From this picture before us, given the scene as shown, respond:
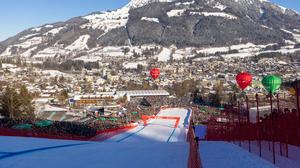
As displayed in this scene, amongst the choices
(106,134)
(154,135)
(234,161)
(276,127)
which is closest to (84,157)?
(234,161)

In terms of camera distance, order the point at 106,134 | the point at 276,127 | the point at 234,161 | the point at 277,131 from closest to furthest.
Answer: the point at 234,161 < the point at 276,127 < the point at 277,131 < the point at 106,134

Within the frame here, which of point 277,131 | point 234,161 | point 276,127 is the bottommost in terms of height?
point 234,161

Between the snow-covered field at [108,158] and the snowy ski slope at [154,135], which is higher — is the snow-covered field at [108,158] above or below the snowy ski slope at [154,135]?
above

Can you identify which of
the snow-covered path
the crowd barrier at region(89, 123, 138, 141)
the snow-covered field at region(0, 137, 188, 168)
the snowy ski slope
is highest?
the snow-covered field at region(0, 137, 188, 168)

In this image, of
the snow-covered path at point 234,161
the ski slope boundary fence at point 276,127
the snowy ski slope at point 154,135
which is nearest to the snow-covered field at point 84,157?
the snow-covered path at point 234,161

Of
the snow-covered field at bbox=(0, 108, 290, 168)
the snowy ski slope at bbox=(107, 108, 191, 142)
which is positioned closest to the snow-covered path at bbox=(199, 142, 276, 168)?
the snow-covered field at bbox=(0, 108, 290, 168)

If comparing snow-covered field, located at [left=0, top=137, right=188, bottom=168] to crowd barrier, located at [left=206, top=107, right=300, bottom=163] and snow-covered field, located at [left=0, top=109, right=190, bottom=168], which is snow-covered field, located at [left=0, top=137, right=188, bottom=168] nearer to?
snow-covered field, located at [left=0, top=109, right=190, bottom=168]

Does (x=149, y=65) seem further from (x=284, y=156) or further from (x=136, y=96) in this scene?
(x=284, y=156)

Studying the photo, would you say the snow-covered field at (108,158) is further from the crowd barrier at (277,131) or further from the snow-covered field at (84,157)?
the crowd barrier at (277,131)

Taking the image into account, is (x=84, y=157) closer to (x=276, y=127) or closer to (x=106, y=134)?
(x=276, y=127)

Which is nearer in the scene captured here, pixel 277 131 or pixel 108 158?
pixel 108 158

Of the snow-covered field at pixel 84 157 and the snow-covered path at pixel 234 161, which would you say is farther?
the snow-covered path at pixel 234 161

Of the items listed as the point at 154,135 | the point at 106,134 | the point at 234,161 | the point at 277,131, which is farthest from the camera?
the point at 154,135
